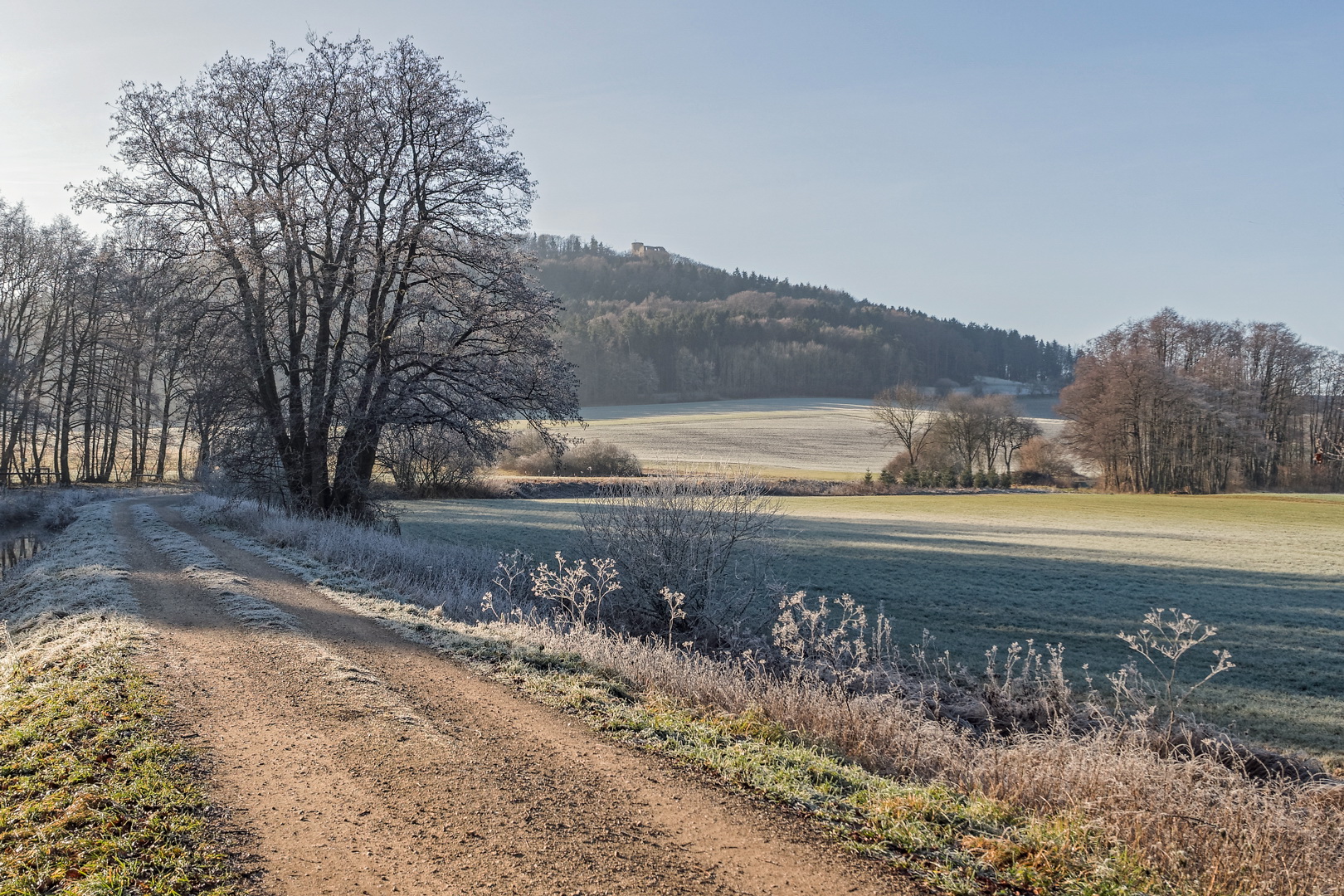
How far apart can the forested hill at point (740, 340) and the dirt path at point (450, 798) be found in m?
84.0

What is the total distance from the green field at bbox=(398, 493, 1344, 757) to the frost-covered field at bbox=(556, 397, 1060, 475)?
93.7 feet

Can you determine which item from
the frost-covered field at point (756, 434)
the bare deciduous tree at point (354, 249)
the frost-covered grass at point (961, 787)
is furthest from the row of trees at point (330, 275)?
the frost-covered field at point (756, 434)

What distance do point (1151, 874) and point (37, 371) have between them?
47933 millimetres

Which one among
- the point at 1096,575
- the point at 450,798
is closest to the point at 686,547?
the point at 450,798

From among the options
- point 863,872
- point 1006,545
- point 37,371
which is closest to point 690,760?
point 863,872

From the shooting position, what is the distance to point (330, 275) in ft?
70.5

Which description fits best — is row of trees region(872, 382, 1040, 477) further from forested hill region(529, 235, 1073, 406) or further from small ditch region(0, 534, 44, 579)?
small ditch region(0, 534, 44, 579)

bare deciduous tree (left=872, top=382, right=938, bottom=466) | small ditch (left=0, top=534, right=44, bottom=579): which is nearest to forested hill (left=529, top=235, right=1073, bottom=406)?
bare deciduous tree (left=872, top=382, right=938, bottom=466)

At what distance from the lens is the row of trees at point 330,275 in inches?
816

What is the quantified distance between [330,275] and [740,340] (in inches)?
3796

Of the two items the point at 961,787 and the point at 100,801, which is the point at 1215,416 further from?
the point at 100,801

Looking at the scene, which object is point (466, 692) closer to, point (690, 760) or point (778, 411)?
point (690, 760)

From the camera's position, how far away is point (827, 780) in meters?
5.38

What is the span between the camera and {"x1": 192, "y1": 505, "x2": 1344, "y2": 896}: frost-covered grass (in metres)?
4.20
